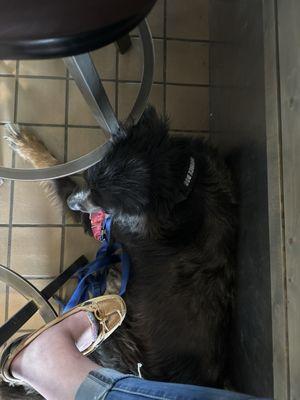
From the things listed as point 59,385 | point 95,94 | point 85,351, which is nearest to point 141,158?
point 95,94

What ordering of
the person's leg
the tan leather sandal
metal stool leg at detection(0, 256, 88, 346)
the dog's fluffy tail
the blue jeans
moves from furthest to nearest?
1. the dog's fluffy tail
2. metal stool leg at detection(0, 256, 88, 346)
3. the tan leather sandal
4. the person's leg
5. the blue jeans

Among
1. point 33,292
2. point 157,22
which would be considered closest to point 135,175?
point 33,292

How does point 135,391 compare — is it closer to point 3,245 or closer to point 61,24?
point 61,24

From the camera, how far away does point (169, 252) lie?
141 cm

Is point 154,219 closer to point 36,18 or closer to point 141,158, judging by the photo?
point 141,158

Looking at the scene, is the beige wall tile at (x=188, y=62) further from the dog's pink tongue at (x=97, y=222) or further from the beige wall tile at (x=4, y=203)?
the beige wall tile at (x=4, y=203)

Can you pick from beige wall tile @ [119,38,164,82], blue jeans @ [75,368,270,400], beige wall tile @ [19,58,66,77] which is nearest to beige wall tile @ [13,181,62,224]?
beige wall tile @ [19,58,66,77]

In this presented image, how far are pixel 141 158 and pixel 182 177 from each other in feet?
0.44

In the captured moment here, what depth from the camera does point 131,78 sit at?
185cm

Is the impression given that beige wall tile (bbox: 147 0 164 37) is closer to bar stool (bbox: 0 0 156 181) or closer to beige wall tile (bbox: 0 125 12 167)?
beige wall tile (bbox: 0 125 12 167)

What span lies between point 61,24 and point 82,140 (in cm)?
95

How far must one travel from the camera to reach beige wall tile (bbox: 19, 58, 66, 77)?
1.79 metres

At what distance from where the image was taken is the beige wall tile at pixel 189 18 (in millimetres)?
1890

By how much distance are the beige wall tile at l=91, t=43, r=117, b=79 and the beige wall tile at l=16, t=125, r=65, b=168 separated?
0.95ft
